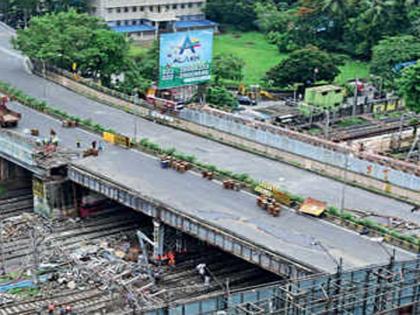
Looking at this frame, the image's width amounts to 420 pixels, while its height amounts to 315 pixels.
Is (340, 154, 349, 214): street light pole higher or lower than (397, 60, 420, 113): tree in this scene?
lower

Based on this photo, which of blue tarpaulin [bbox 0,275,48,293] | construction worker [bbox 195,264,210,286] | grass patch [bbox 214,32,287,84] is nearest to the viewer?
blue tarpaulin [bbox 0,275,48,293]

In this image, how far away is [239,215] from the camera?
69.6 m

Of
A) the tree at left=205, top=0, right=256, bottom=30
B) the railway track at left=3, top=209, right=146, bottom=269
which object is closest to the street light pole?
the railway track at left=3, top=209, right=146, bottom=269

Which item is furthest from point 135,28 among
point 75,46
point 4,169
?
point 4,169

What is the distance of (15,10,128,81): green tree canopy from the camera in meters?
115

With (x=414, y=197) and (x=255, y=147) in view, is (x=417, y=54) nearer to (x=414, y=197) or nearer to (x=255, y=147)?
(x=255, y=147)

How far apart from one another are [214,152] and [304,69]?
157 ft

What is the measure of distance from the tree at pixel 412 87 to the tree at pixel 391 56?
26.9 m

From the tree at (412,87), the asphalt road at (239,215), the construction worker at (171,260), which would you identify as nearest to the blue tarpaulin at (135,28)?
the tree at (412,87)

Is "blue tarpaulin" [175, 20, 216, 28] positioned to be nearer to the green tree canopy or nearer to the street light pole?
the green tree canopy

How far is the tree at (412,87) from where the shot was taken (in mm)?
105250

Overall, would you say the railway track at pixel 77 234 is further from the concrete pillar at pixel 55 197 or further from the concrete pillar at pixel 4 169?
the concrete pillar at pixel 4 169

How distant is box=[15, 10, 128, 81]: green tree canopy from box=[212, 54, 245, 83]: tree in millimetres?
15349

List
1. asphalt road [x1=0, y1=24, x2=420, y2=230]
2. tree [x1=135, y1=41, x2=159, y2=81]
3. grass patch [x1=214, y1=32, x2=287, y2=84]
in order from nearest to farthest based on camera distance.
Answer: asphalt road [x1=0, y1=24, x2=420, y2=230] < tree [x1=135, y1=41, x2=159, y2=81] < grass patch [x1=214, y1=32, x2=287, y2=84]
